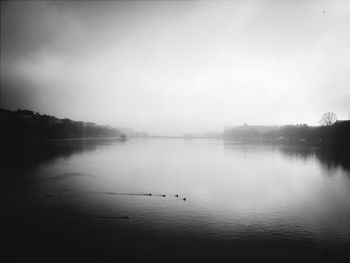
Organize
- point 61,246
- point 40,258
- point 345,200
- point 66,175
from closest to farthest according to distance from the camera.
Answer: point 40,258, point 61,246, point 345,200, point 66,175

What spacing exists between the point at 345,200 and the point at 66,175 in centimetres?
6562

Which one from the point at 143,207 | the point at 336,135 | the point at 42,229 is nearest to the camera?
the point at 42,229

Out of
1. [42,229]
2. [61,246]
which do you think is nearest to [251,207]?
[61,246]

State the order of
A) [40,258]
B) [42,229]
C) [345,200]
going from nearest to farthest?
[40,258]
[42,229]
[345,200]

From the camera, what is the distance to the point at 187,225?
2998 centimetres

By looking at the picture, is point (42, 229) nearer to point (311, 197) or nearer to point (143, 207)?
point (143, 207)

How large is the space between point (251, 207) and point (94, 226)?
25789 millimetres

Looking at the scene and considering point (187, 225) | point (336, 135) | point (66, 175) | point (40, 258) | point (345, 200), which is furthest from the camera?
point (336, 135)

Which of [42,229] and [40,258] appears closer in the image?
[40,258]

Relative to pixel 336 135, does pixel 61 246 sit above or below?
below

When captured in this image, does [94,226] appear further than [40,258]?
Yes

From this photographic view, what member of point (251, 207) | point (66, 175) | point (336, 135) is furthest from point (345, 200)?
point (336, 135)

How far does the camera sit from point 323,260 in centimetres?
2220

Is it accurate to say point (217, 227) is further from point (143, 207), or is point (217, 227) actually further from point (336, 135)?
point (336, 135)
